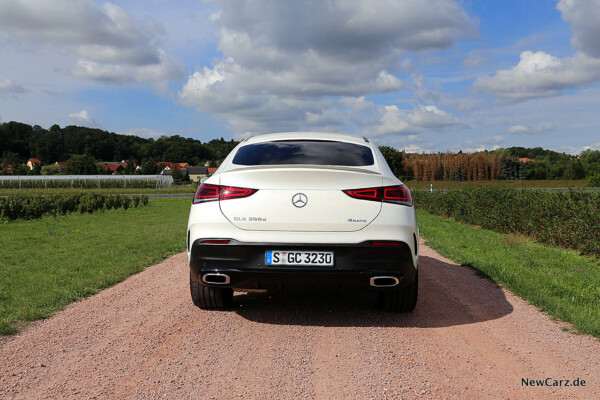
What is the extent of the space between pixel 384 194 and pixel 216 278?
170 cm

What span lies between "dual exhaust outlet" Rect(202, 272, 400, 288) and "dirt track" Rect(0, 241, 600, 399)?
462 millimetres

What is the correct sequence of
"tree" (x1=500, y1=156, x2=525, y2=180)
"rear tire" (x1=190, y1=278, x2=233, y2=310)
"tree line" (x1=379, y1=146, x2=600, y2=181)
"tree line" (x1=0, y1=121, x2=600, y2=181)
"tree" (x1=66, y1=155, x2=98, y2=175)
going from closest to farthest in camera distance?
1. "rear tire" (x1=190, y1=278, x2=233, y2=310)
2. "tree line" (x1=379, y1=146, x2=600, y2=181)
3. "tree line" (x1=0, y1=121, x2=600, y2=181)
4. "tree" (x1=500, y1=156, x2=525, y2=180)
5. "tree" (x1=66, y1=155, x2=98, y2=175)

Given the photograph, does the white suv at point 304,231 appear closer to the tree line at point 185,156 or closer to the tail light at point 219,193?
the tail light at point 219,193

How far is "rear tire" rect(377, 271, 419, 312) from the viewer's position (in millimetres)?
4805

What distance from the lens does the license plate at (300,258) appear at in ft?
13.7

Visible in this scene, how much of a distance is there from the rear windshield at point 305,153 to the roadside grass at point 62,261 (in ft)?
9.14

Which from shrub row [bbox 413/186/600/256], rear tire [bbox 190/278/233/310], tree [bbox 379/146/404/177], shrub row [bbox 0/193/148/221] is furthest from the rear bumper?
tree [bbox 379/146/404/177]

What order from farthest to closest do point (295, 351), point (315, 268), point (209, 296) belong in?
1. point (209, 296)
2. point (315, 268)
3. point (295, 351)

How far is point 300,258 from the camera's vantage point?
165 inches

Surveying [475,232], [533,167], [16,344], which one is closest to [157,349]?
[16,344]

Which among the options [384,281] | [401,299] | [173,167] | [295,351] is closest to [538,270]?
[401,299]

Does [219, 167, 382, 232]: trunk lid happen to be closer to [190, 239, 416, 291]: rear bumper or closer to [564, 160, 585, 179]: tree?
[190, 239, 416, 291]: rear bumper

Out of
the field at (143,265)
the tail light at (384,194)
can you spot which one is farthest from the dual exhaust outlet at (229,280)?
the field at (143,265)

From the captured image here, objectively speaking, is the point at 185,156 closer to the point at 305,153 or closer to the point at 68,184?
the point at 68,184
